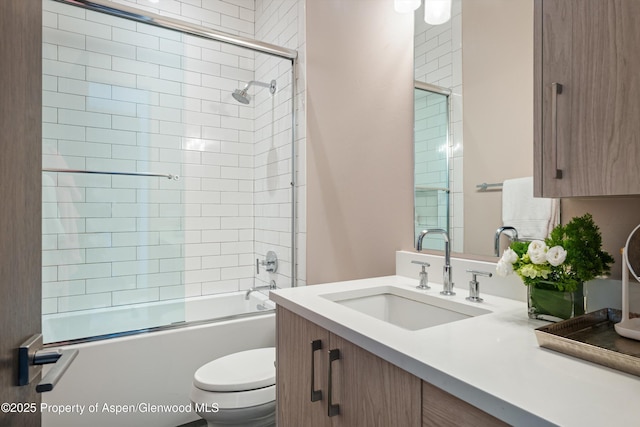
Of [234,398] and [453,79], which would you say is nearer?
[234,398]

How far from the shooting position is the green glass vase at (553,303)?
96cm

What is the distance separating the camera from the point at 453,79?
1.59 m

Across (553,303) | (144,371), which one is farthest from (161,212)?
(553,303)

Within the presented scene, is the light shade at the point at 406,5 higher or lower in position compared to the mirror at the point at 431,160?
higher

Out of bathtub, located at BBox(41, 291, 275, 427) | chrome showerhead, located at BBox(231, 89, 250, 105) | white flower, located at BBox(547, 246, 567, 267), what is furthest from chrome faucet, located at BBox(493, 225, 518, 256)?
chrome showerhead, located at BBox(231, 89, 250, 105)

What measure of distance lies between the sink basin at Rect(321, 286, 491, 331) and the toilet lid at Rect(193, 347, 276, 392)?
516 millimetres

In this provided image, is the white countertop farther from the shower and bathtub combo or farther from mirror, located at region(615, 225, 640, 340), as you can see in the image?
the shower and bathtub combo

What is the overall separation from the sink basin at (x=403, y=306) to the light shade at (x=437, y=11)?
1275 mm

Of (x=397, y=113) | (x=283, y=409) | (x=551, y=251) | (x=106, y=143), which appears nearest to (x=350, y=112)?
(x=397, y=113)

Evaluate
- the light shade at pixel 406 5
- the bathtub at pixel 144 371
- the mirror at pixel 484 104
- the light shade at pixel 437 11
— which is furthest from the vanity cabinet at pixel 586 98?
the bathtub at pixel 144 371

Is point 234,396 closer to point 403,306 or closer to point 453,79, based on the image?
point 403,306

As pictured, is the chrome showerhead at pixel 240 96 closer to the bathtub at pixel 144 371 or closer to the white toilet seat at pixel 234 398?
the bathtub at pixel 144 371

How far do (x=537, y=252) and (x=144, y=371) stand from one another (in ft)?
6.00

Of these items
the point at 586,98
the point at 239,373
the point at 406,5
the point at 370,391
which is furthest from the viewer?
the point at 406,5
